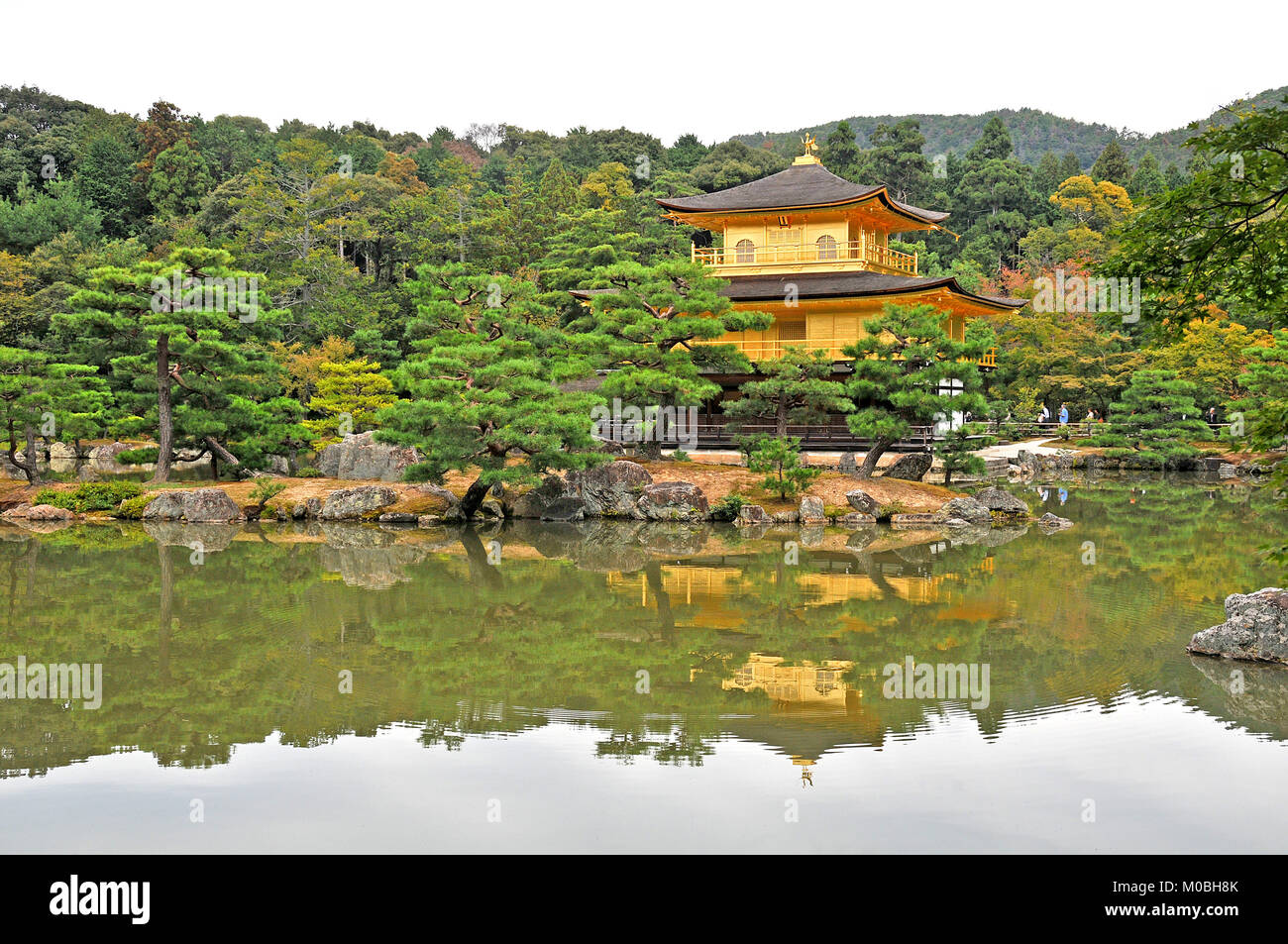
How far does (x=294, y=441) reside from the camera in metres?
23.8

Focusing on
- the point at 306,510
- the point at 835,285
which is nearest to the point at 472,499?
the point at 306,510

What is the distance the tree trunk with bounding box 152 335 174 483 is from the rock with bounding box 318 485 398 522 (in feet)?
12.9

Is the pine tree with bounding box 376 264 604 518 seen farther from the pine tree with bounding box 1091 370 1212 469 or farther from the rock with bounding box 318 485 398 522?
the pine tree with bounding box 1091 370 1212 469

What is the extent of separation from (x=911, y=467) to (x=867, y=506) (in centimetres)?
342

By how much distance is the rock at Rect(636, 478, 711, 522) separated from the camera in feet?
65.2

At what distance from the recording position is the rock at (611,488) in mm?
20453

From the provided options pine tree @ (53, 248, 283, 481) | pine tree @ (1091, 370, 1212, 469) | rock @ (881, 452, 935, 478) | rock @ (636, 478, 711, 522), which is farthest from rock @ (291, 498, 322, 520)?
pine tree @ (1091, 370, 1212, 469)

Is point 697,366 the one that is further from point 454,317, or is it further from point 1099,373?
point 1099,373

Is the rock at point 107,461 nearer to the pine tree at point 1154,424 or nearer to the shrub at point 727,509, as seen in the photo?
the shrub at point 727,509

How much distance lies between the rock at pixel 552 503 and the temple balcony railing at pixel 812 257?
423 inches

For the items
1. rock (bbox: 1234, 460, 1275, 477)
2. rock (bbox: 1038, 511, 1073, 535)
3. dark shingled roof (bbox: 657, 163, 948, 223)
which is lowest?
rock (bbox: 1038, 511, 1073, 535)

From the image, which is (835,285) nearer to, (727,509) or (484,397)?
(727,509)

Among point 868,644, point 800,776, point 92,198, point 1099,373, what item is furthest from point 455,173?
point 800,776

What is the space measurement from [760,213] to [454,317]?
1241 centimetres
